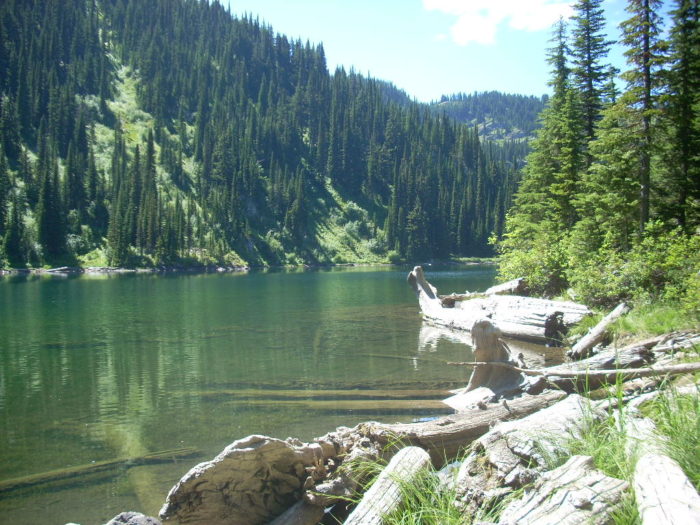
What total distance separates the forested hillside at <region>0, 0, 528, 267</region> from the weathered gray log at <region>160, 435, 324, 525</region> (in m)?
86.8

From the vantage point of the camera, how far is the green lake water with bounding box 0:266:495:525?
29.0 ft

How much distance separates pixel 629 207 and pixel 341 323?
14.1m

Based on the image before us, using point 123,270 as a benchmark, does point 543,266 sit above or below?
above

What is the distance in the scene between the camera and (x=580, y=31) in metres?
30.4

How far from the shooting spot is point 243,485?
629cm

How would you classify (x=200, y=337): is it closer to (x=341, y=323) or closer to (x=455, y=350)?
(x=341, y=323)

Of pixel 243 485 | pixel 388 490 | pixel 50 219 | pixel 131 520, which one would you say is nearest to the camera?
pixel 131 520

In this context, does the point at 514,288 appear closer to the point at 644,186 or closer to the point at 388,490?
the point at 644,186

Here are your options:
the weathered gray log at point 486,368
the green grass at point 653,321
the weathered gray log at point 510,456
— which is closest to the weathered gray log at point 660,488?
the weathered gray log at point 510,456

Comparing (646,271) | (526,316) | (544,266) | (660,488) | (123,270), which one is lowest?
(526,316)

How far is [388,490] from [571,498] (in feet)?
7.16

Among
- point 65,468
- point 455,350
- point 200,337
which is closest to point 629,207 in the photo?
point 455,350

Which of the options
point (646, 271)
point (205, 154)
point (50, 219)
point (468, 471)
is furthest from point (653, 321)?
point (205, 154)

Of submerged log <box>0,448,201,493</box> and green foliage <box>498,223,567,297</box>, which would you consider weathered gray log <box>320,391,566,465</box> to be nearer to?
submerged log <box>0,448,201,493</box>
